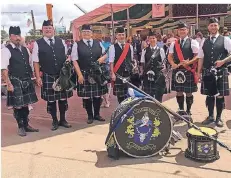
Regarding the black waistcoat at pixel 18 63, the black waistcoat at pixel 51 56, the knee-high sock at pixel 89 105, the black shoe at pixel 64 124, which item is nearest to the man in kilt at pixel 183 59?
the knee-high sock at pixel 89 105

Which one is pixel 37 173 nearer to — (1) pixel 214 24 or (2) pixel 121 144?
(2) pixel 121 144

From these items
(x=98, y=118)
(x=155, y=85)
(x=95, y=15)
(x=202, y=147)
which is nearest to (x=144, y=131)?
(x=202, y=147)

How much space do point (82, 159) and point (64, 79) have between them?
4.63 feet

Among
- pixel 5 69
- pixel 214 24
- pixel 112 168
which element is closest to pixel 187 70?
pixel 214 24

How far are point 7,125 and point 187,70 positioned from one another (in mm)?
3129

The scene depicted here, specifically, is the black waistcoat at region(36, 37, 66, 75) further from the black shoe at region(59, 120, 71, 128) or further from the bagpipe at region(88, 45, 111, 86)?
the black shoe at region(59, 120, 71, 128)

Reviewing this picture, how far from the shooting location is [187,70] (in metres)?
5.02

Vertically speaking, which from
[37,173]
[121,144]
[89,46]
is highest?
[89,46]

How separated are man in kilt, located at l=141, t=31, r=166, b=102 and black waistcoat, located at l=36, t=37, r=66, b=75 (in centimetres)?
128

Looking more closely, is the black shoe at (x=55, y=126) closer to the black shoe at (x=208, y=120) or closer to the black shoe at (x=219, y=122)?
the black shoe at (x=208, y=120)

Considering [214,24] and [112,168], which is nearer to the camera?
[112,168]

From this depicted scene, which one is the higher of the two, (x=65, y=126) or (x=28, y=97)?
(x=28, y=97)

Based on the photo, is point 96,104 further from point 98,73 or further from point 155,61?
point 155,61

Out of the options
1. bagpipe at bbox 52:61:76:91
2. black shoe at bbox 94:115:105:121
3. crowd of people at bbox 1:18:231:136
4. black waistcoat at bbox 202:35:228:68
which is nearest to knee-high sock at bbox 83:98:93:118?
crowd of people at bbox 1:18:231:136
